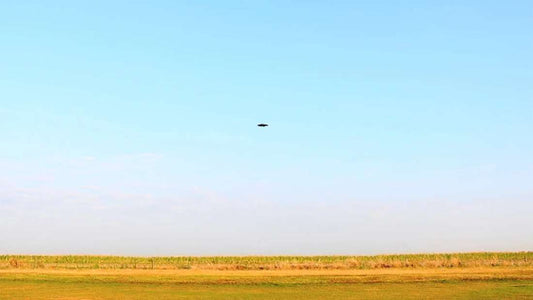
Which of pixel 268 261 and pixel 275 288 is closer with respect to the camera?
pixel 275 288

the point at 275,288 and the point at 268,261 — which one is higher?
the point at 268,261

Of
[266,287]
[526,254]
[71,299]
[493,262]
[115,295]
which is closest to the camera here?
[71,299]

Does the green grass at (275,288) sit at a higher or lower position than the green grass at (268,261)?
lower

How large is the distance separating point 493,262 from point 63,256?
157 feet

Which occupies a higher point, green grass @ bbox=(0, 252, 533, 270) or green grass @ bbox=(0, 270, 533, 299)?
green grass @ bbox=(0, 252, 533, 270)

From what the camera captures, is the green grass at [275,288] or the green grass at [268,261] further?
the green grass at [268,261]

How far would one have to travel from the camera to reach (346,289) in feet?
107

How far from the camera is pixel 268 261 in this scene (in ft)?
236

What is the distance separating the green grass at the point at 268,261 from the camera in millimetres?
61000

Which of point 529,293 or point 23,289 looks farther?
point 23,289

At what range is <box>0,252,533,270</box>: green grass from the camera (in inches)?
2402

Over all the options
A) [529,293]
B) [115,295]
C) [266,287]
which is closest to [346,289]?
[266,287]

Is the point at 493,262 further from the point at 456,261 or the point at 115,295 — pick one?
the point at 115,295

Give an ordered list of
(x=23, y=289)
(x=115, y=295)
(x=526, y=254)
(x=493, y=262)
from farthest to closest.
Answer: (x=526, y=254) → (x=493, y=262) → (x=23, y=289) → (x=115, y=295)
